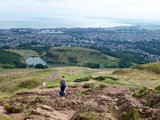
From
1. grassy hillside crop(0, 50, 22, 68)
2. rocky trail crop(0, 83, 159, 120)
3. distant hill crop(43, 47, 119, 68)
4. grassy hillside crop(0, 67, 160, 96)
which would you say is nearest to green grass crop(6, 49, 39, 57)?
distant hill crop(43, 47, 119, 68)

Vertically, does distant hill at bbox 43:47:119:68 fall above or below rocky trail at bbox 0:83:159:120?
below

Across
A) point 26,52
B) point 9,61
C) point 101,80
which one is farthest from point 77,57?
point 101,80

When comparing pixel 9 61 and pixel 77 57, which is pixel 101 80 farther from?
pixel 77 57

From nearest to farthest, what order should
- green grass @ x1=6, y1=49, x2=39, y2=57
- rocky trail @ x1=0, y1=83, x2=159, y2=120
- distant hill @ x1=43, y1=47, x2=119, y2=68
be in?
rocky trail @ x1=0, y1=83, x2=159, y2=120 < distant hill @ x1=43, y1=47, x2=119, y2=68 < green grass @ x1=6, y1=49, x2=39, y2=57

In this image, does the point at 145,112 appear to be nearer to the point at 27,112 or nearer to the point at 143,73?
the point at 27,112

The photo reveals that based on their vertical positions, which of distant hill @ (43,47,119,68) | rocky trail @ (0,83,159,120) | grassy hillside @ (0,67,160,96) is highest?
rocky trail @ (0,83,159,120)

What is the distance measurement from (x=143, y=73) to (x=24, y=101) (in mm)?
34945

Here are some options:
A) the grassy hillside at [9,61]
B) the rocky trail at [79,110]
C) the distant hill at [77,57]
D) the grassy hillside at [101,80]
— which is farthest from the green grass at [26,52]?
the rocky trail at [79,110]

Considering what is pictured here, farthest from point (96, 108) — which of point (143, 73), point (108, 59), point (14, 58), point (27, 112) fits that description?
point (108, 59)

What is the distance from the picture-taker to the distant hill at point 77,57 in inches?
6555

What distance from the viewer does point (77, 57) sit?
174 metres

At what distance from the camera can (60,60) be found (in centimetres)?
17100

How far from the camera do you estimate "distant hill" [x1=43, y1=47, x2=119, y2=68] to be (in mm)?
166500

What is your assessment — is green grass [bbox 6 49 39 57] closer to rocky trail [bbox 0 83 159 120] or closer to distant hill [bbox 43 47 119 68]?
distant hill [bbox 43 47 119 68]
